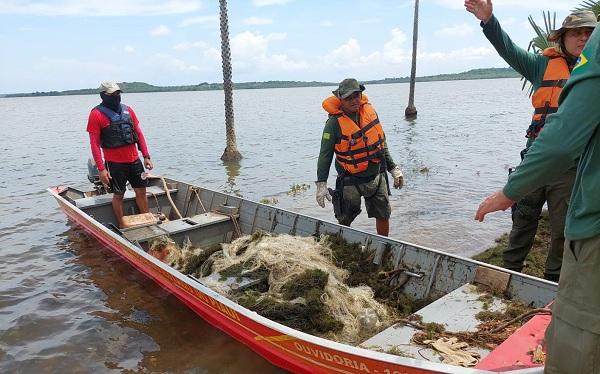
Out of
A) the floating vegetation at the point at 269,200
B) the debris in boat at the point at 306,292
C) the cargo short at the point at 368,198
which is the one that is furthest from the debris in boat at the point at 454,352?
the floating vegetation at the point at 269,200

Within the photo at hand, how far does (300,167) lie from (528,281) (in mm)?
14004

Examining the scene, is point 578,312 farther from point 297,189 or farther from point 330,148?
point 297,189

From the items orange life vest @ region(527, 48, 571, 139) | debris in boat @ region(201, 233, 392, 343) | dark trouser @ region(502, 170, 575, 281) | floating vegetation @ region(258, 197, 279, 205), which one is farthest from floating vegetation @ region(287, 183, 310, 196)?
orange life vest @ region(527, 48, 571, 139)

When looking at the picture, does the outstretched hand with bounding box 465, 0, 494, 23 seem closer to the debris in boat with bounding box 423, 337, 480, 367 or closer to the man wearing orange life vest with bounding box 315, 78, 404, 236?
the man wearing orange life vest with bounding box 315, 78, 404, 236

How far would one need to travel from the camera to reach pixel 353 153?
5.92m

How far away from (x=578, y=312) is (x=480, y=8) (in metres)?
3.32

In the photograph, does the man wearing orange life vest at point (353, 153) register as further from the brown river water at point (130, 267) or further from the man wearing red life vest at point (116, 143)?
the man wearing red life vest at point (116, 143)

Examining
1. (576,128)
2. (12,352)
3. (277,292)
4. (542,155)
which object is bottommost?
(12,352)

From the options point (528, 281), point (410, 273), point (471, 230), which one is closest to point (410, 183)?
point (471, 230)

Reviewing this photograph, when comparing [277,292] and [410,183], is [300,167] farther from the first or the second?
[277,292]

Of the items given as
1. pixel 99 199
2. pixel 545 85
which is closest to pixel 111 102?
pixel 99 199

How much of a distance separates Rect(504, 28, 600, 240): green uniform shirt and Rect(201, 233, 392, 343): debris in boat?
9.73ft

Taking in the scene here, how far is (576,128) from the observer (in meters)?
1.61

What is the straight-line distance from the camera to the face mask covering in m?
7.26
